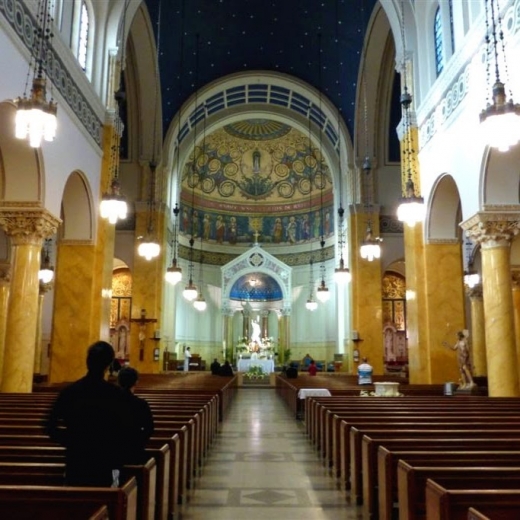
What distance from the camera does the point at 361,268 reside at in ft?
70.2

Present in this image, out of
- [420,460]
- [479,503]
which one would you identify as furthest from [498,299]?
[479,503]

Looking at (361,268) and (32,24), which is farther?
(361,268)

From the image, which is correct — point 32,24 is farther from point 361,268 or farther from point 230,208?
point 230,208

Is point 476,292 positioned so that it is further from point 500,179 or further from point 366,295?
point 500,179

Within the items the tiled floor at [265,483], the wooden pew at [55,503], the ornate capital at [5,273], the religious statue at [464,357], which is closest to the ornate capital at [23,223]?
the ornate capital at [5,273]

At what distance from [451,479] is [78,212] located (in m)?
11.7

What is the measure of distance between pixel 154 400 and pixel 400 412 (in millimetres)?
3661

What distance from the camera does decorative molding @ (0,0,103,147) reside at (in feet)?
29.4

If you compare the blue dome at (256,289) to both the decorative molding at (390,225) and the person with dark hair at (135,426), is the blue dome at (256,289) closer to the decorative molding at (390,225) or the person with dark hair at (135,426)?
the decorative molding at (390,225)

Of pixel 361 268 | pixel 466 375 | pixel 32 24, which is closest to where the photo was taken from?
pixel 32 24

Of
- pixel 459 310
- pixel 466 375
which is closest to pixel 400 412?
pixel 466 375

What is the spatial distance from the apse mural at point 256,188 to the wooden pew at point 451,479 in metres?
27.1

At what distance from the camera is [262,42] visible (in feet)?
73.8

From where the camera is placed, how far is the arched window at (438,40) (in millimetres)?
13418
